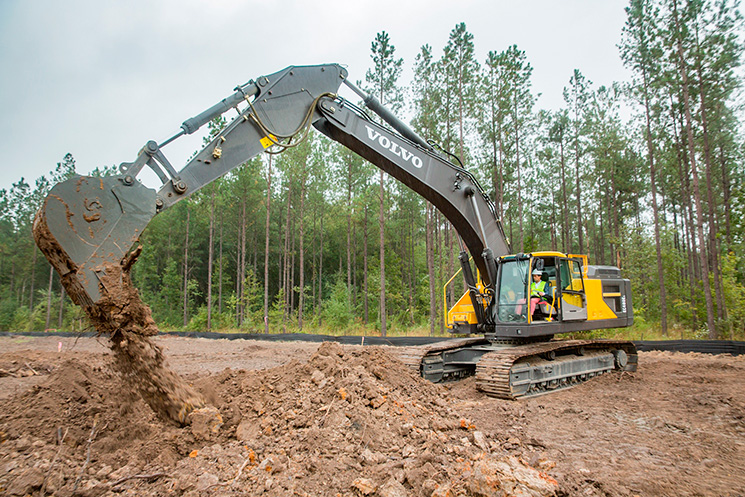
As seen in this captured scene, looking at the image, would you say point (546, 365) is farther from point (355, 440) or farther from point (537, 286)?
point (355, 440)

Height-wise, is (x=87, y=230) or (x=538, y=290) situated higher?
(x=87, y=230)

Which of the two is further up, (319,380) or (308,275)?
(308,275)

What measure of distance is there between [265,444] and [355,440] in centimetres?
82

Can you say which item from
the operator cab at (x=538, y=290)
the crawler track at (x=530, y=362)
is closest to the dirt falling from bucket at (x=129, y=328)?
the crawler track at (x=530, y=362)

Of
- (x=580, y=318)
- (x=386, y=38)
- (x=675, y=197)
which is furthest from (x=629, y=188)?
(x=580, y=318)

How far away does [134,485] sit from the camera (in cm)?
320

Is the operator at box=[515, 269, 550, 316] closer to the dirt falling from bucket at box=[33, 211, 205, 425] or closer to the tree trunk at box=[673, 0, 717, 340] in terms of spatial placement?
the dirt falling from bucket at box=[33, 211, 205, 425]

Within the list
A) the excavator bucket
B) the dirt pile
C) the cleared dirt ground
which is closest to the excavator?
the excavator bucket

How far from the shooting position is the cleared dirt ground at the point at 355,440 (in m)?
3.25

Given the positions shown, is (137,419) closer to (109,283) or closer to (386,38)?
(109,283)

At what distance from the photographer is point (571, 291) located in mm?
7566

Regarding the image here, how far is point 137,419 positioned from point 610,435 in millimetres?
5141

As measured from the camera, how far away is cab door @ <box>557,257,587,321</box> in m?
7.47

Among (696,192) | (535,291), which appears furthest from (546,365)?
(696,192)
